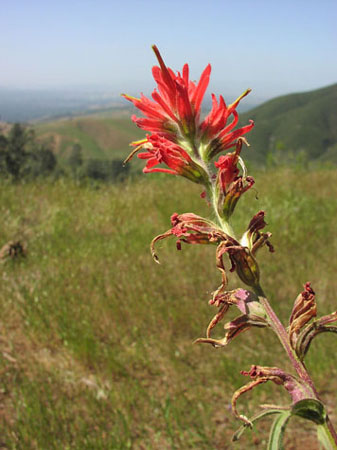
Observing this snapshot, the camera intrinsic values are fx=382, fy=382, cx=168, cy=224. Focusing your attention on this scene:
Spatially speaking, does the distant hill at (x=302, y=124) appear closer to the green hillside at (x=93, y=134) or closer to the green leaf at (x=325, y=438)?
the green hillside at (x=93, y=134)

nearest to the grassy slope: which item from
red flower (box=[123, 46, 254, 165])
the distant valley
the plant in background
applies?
the plant in background

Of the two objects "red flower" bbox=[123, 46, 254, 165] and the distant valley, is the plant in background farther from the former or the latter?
the distant valley

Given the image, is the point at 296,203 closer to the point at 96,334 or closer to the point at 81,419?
the point at 96,334

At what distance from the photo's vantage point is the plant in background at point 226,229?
0.71m

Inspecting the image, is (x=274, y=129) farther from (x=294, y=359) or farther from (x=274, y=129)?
(x=294, y=359)

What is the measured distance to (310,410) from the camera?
684mm

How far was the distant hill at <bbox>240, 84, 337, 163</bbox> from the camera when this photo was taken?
96.2 meters

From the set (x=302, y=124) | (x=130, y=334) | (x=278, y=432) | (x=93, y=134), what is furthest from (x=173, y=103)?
(x=93, y=134)

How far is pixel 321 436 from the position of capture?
68 centimetres

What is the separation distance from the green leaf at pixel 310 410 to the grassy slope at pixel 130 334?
198cm

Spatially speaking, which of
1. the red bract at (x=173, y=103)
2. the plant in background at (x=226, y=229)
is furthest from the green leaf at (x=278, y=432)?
the red bract at (x=173, y=103)

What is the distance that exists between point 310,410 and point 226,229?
1.21 feet

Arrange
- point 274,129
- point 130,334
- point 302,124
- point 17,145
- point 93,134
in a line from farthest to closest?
point 93,134 → point 274,129 → point 302,124 → point 17,145 → point 130,334

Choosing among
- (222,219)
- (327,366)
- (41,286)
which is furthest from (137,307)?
(222,219)
